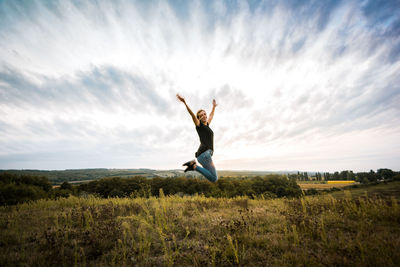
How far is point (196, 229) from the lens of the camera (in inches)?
192

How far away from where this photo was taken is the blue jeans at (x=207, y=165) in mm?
5723

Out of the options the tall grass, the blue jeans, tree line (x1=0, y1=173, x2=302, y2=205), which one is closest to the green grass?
the tall grass

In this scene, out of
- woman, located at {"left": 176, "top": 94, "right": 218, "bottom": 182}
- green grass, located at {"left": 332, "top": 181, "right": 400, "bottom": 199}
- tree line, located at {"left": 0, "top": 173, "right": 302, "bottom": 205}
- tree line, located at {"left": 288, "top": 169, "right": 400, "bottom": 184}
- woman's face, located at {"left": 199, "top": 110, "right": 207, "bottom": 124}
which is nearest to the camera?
woman, located at {"left": 176, "top": 94, "right": 218, "bottom": 182}

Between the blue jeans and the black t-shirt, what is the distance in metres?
0.15

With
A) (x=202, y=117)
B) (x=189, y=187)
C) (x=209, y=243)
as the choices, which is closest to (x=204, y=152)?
(x=202, y=117)

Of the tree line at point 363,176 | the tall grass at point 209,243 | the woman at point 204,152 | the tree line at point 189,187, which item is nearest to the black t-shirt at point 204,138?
the woman at point 204,152

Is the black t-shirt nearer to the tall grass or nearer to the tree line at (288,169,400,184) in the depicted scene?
the tall grass

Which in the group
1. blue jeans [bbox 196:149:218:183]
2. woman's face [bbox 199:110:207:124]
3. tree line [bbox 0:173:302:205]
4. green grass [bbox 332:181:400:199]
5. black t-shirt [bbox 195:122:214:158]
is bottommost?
tree line [bbox 0:173:302:205]

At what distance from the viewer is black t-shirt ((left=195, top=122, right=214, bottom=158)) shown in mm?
5802

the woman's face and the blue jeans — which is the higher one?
the woman's face

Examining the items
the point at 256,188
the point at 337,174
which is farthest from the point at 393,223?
the point at 337,174

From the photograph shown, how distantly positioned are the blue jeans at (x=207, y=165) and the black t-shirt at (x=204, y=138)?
15 cm

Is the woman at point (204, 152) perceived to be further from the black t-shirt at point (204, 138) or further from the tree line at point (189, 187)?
the tree line at point (189, 187)

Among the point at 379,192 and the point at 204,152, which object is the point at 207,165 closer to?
the point at 204,152
